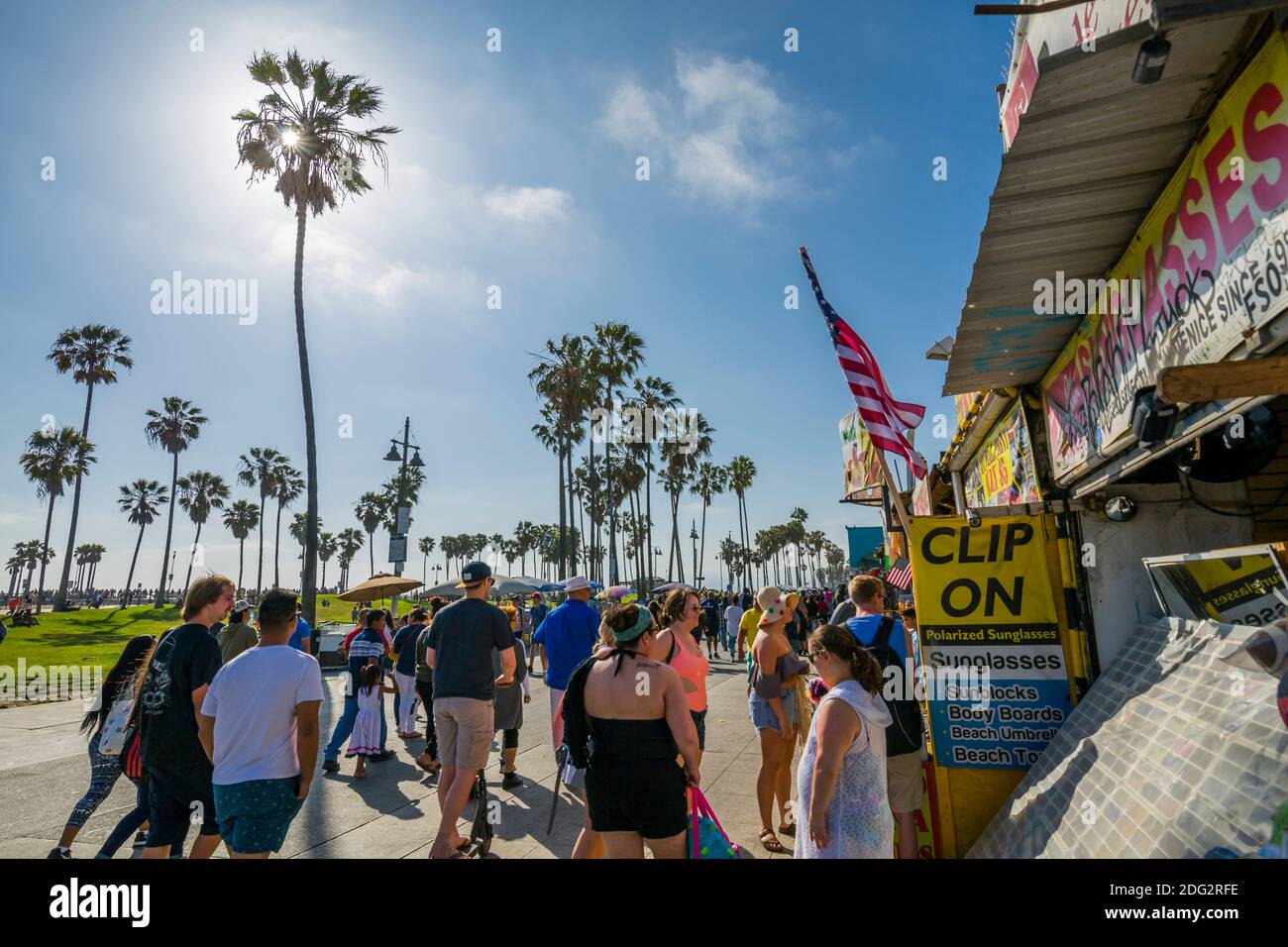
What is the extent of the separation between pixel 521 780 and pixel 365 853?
2.25 metres

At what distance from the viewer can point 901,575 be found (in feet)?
34.0

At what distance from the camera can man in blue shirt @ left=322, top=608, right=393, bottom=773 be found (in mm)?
7469

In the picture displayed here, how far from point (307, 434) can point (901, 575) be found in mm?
15636

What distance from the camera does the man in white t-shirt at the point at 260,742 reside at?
3.39 meters

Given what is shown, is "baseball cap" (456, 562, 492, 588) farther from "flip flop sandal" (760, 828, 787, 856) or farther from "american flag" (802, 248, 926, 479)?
"american flag" (802, 248, 926, 479)

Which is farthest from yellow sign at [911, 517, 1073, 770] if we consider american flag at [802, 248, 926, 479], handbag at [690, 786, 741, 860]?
handbag at [690, 786, 741, 860]

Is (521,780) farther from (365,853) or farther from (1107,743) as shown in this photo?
(1107,743)

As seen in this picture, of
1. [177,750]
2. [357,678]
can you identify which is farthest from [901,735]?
[357,678]

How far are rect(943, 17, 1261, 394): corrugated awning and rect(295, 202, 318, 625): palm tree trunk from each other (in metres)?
17.1

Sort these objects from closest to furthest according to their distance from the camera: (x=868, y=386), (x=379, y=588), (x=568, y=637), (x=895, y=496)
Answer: (x=895, y=496) → (x=868, y=386) → (x=568, y=637) → (x=379, y=588)

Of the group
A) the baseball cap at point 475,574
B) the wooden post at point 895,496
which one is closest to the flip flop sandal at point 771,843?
the wooden post at point 895,496

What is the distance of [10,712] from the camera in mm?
11906

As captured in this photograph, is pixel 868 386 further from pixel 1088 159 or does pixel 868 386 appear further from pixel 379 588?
pixel 379 588
